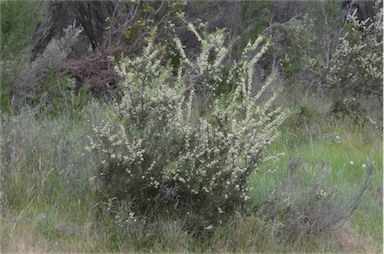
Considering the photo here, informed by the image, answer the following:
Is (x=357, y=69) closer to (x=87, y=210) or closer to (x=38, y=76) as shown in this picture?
Result: (x=38, y=76)

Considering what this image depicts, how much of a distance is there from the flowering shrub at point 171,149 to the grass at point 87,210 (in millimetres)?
189

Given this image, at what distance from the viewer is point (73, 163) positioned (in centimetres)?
555

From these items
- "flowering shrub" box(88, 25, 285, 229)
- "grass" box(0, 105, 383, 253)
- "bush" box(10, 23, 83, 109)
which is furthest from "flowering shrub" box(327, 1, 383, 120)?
"flowering shrub" box(88, 25, 285, 229)

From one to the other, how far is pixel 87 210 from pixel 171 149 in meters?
0.82

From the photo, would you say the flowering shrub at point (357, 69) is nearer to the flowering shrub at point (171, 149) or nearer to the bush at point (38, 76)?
the bush at point (38, 76)

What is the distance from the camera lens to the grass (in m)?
4.82

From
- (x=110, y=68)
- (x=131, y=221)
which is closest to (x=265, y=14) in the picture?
(x=110, y=68)

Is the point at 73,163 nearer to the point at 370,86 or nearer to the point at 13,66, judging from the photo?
the point at 13,66

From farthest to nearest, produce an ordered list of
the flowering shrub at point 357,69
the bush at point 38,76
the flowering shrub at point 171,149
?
the flowering shrub at point 357,69 → the bush at point 38,76 → the flowering shrub at point 171,149

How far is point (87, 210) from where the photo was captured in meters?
5.09

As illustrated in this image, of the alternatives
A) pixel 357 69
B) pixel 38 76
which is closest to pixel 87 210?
pixel 38 76

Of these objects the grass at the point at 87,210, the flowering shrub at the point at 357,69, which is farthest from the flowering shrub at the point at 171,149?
the flowering shrub at the point at 357,69

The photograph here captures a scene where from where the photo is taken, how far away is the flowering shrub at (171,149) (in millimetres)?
4789

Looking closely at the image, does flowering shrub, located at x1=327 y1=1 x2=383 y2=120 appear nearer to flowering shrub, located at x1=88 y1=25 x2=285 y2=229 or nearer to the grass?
the grass
